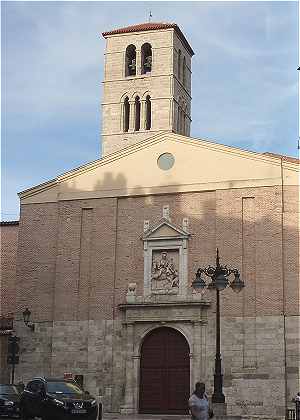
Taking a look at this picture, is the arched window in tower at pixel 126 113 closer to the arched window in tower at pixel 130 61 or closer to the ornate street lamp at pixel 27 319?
the arched window in tower at pixel 130 61

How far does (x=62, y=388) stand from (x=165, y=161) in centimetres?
1394

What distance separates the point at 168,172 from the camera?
35750mm

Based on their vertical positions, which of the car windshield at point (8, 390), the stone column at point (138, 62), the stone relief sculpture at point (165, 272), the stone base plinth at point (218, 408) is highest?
the stone column at point (138, 62)

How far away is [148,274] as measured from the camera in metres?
34.6

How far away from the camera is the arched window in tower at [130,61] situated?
2005 inches

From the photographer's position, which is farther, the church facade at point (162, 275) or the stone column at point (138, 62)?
the stone column at point (138, 62)

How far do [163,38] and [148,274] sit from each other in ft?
67.7

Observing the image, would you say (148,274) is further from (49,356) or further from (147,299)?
(49,356)

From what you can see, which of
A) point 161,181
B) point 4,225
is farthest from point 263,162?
point 4,225

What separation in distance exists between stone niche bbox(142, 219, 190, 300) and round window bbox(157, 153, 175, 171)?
2.46 meters

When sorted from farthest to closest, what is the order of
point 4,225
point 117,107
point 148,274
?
1. point 117,107
2. point 4,225
3. point 148,274

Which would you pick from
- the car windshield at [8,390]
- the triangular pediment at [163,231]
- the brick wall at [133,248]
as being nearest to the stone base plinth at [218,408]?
the car windshield at [8,390]

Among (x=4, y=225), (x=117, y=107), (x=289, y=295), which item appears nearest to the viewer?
(x=289, y=295)

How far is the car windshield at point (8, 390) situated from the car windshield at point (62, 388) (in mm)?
3403
